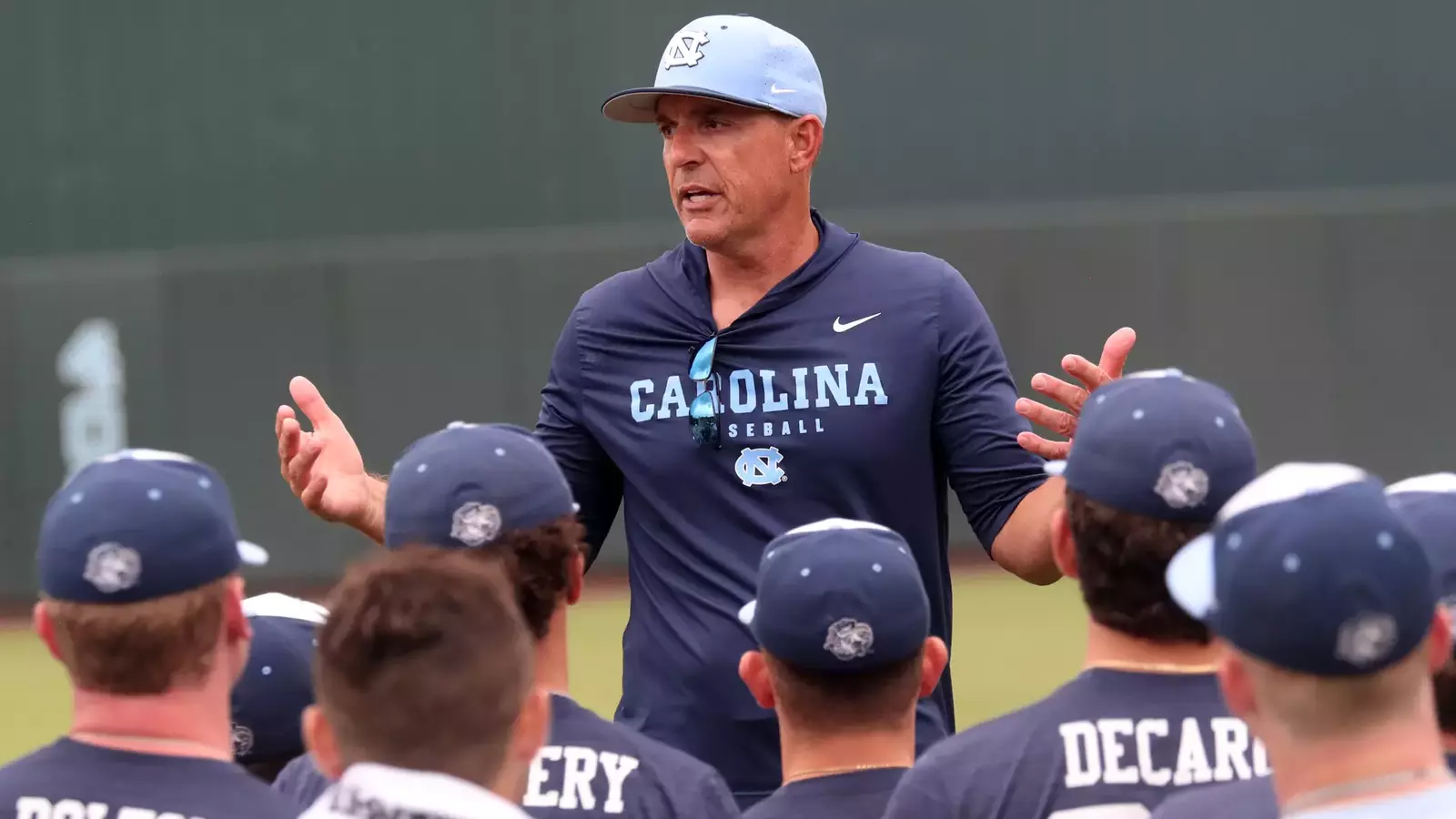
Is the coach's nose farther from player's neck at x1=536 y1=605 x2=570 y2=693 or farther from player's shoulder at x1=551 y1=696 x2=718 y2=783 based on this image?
player's shoulder at x1=551 y1=696 x2=718 y2=783

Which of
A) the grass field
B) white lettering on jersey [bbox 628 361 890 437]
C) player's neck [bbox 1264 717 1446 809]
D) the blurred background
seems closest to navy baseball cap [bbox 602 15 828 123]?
white lettering on jersey [bbox 628 361 890 437]

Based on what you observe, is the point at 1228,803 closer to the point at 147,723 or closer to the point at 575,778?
the point at 575,778

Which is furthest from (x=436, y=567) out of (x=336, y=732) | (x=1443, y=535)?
(x=1443, y=535)

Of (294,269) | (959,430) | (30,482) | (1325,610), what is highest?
(1325,610)

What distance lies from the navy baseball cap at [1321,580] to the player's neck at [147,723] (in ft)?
4.71

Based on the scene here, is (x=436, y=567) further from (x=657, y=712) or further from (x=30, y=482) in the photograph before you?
(x=30, y=482)

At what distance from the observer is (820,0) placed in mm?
13750

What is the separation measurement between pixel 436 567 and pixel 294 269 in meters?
10.6

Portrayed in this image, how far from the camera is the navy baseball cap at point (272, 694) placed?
3863mm

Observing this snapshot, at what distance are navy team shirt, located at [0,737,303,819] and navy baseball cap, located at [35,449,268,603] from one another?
9.1 inches

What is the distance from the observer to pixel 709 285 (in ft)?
16.2

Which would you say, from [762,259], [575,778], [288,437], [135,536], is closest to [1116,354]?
[762,259]

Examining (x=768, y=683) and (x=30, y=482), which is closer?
(x=768, y=683)

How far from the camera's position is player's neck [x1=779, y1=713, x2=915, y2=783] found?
3.41 meters
